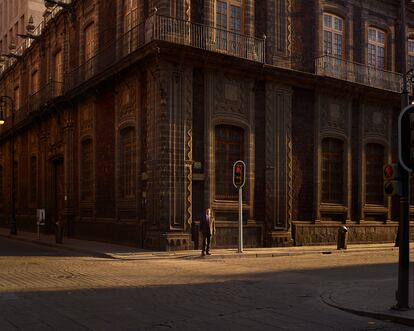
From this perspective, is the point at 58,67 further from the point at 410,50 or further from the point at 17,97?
the point at 410,50

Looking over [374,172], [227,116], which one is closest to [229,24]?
[227,116]

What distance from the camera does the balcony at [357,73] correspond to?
25297mm

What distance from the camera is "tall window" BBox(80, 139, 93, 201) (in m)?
27.1

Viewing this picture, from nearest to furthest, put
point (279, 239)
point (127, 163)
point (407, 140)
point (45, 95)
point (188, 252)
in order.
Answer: point (407, 140) < point (188, 252) < point (279, 239) < point (127, 163) < point (45, 95)

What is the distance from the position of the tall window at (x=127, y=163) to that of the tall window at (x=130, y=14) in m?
4.25

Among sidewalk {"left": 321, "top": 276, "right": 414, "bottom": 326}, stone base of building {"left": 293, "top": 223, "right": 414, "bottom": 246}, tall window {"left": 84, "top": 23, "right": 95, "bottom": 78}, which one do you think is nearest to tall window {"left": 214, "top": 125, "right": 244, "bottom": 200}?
stone base of building {"left": 293, "top": 223, "right": 414, "bottom": 246}

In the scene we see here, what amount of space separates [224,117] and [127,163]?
186 inches

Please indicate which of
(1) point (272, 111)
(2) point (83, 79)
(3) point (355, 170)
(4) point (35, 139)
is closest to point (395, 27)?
(3) point (355, 170)

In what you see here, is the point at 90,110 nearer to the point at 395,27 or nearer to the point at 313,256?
the point at 313,256

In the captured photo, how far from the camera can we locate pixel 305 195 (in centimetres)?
2459

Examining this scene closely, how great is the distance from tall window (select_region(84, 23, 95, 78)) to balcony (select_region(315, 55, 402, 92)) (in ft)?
34.8

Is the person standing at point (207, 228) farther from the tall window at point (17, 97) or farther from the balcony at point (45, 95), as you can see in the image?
the tall window at point (17, 97)

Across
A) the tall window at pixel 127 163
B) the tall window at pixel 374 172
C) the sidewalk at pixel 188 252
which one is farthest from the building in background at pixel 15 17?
the tall window at pixel 374 172

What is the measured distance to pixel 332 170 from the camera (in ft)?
85.0
